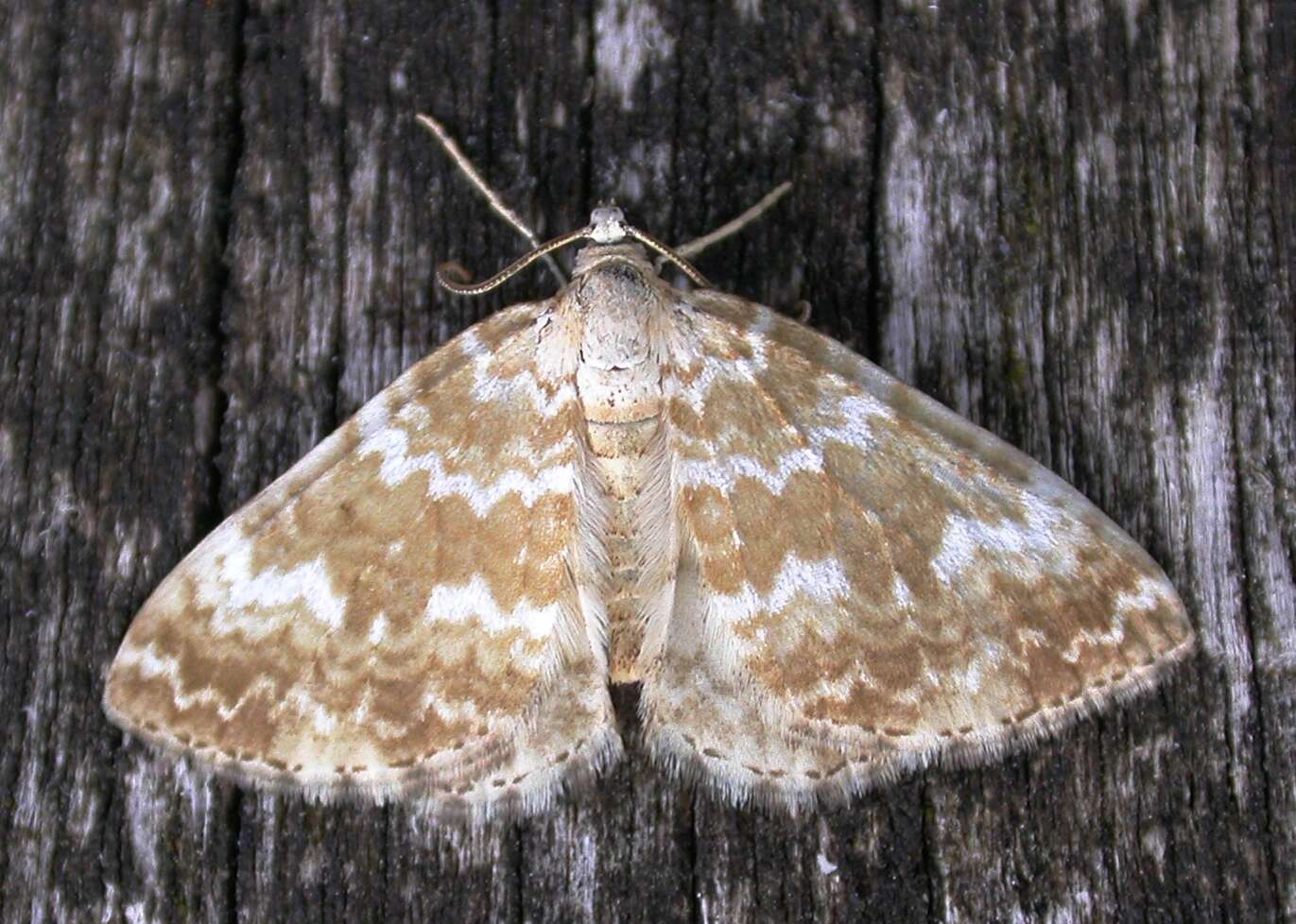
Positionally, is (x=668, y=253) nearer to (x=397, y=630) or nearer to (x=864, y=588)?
(x=864, y=588)

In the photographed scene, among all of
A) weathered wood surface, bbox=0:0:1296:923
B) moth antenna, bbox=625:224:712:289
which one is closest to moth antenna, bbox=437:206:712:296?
moth antenna, bbox=625:224:712:289

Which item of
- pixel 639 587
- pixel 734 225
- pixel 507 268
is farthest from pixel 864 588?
pixel 507 268

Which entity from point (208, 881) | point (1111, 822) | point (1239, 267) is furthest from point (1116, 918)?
point (208, 881)

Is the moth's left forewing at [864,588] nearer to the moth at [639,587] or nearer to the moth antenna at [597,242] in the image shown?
the moth at [639,587]

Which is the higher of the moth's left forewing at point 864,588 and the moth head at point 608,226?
the moth head at point 608,226

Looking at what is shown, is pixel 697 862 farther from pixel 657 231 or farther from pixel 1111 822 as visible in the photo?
pixel 657 231

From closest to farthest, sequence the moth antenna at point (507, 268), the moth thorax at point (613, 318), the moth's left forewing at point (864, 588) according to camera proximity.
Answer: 1. the moth's left forewing at point (864, 588)
2. the moth thorax at point (613, 318)
3. the moth antenna at point (507, 268)

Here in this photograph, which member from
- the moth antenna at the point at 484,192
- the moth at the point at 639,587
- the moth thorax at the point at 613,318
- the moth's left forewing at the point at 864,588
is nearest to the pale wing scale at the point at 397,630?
the moth at the point at 639,587

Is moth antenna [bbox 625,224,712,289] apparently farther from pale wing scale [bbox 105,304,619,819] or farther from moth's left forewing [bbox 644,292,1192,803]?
pale wing scale [bbox 105,304,619,819]
